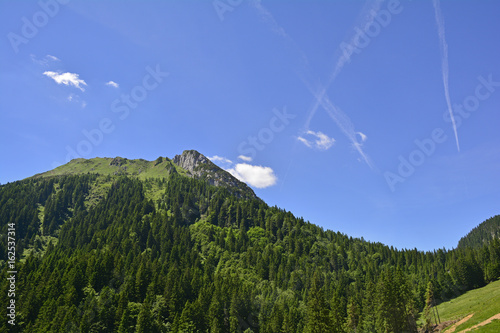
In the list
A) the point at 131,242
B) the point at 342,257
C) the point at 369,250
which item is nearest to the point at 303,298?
the point at 342,257

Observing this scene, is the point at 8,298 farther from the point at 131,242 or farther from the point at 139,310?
the point at 131,242

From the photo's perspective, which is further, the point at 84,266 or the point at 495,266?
the point at 495,266

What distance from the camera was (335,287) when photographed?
142 meters

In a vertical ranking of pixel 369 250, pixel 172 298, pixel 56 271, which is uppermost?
pixel 369 250

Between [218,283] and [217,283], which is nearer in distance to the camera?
[217,283]

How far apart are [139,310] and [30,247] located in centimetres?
13775

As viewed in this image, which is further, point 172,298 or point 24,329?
point 172,298

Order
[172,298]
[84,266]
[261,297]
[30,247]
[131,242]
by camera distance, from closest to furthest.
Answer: [172,298], [84,266], [261,297], [131,242], [30,247]

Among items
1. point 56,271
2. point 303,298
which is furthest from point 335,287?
point 56,271

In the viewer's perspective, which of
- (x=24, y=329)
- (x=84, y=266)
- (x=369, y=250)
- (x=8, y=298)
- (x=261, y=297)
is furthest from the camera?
(x=369, y=250)

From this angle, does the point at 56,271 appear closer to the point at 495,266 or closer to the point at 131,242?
the point at 131,242

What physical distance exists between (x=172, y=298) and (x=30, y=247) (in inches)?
5509

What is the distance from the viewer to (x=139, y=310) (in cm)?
9375

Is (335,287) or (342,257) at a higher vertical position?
(342,257)
